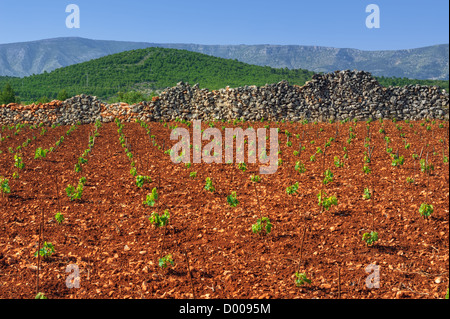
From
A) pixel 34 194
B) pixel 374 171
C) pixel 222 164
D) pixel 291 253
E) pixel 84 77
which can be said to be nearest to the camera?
pixel 291 253

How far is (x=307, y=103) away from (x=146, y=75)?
85.3m

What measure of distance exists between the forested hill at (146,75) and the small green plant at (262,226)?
7999cm

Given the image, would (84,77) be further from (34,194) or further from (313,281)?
(313,281)

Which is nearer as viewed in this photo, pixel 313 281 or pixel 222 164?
pixel 313 281

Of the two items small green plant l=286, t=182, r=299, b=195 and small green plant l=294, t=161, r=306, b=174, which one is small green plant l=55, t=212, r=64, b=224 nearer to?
small green plant l=286, t=182, r=299, b=195

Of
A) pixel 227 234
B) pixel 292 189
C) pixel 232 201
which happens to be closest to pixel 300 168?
pixel 292 189

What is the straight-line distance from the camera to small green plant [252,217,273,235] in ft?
22.6

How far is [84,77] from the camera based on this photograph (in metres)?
102

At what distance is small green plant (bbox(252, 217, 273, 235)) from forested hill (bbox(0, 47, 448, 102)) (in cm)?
7999

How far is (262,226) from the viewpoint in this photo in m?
7.15

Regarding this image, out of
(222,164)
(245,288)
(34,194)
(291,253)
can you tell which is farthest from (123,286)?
(222,164)

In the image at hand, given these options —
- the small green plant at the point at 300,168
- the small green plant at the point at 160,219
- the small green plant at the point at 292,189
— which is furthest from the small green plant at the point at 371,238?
the small green plant at the point at 300,168

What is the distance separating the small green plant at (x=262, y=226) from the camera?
271 inches
